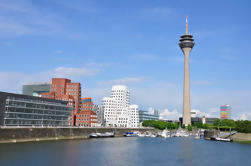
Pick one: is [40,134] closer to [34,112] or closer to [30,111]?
[30,111]

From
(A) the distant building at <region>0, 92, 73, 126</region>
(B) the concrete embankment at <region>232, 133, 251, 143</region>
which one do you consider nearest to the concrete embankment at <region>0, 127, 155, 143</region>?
(A) the distant building at <region>0, 92, 73, 126</region>

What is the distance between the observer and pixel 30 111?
140 m

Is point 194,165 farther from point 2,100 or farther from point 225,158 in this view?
point 2,100

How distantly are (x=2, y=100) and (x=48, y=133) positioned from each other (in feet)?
79.7

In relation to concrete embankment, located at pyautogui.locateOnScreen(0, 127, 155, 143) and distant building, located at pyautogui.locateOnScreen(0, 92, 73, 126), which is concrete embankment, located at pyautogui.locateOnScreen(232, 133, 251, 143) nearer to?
concrete embankment, located at pyautogui.locateOnScreen(0, 127, 155, 143)

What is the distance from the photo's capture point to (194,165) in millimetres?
67188

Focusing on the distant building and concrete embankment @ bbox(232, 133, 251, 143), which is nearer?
the distant building

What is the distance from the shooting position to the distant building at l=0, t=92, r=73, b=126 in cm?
12612

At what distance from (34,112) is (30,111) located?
305 centimetres

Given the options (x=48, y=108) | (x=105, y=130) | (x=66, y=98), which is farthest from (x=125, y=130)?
(x=48, y=108)

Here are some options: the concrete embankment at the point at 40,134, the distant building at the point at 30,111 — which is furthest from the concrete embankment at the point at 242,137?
the distant building at the point at 30,111

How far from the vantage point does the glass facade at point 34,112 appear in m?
128

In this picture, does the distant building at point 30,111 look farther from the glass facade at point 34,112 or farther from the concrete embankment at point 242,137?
the concrete embankment at point 242,137

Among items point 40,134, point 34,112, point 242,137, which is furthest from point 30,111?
point 242,137
